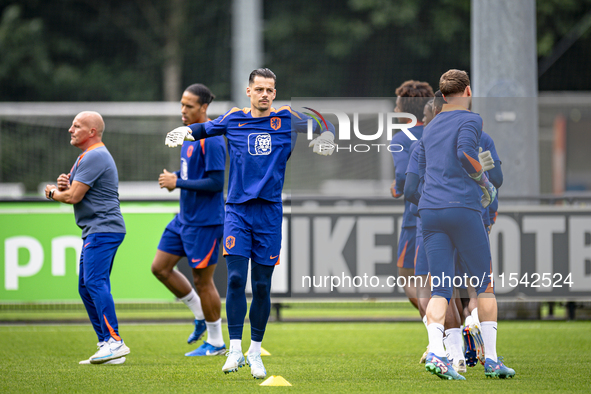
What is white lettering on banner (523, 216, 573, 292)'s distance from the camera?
837 centimetres

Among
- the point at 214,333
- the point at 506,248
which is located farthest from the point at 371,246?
the point at 214,333

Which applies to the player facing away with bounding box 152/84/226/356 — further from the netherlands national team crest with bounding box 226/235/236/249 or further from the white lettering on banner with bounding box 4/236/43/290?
the white lettering on banner with bounding box 4/236/43/290

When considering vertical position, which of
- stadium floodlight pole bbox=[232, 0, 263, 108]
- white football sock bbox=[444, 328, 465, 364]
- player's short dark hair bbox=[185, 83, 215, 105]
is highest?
stadium floodlight pole bbox=[232, 0, 263, 108]

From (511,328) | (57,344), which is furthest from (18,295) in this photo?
(511,328)

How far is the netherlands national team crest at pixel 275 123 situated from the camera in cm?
537

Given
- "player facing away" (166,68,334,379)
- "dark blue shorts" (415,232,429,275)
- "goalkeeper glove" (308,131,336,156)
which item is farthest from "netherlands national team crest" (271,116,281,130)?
"dark blue shorts" (415,232,429,275)

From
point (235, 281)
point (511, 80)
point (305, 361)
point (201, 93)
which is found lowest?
point (305, 361)

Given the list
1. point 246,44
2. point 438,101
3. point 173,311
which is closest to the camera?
point 438,101

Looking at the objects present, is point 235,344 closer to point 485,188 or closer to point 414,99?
point 485,188

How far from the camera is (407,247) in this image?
20.5 feet

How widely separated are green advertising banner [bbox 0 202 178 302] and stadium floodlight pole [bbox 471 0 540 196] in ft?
13.1

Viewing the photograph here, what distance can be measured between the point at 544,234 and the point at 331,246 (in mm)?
2323

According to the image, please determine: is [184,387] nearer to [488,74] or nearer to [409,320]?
[409,320]

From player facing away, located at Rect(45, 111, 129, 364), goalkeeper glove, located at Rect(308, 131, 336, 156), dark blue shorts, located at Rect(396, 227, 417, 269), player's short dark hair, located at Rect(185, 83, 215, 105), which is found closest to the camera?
goalkeeper glove, located at Rect(308, 131, 336, 156)
